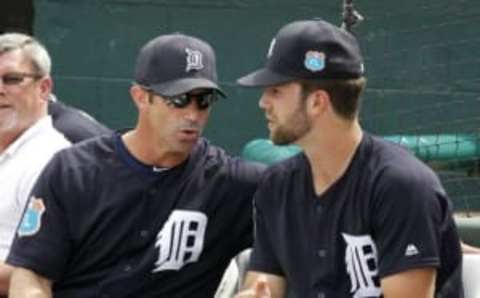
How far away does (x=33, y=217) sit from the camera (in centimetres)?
436

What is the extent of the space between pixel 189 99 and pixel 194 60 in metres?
0.15

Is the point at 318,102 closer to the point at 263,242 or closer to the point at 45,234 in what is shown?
the point at 263,242

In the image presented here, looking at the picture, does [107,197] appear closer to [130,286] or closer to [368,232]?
[130,286]

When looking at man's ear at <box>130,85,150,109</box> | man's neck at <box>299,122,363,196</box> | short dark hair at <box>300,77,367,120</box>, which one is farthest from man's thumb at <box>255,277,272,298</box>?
man's ear at <box>130,85,150,109</box>

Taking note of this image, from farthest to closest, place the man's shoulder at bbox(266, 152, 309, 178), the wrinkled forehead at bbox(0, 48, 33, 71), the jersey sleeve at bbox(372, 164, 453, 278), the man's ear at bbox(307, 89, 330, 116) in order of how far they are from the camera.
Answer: the wrinkled forehead at bbox(0, 48, 33, 71) < the man's shoulder at bbox(266, 152, 309, 178) < the man's ear at bbox(307, 89, 330, 116) < the jersey sleeve at bbox(372, 164, 453, 278)

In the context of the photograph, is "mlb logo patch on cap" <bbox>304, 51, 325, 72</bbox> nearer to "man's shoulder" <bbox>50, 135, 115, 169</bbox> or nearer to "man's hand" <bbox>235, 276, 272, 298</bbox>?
"man's hand" <bbox>235, 276, 272, 298</bbox>

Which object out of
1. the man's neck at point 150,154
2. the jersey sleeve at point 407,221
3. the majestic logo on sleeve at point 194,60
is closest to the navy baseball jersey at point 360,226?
the jersey sleeve at point 407,221

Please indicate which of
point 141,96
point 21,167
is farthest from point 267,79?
point 21,167

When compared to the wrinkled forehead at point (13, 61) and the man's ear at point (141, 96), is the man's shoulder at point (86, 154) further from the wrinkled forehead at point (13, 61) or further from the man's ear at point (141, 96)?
the wrinkled forehead at point (13, 61)

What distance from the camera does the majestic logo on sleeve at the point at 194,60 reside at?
4.34m

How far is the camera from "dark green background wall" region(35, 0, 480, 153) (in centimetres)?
934

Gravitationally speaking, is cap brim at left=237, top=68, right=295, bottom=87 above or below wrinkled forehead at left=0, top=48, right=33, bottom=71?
above

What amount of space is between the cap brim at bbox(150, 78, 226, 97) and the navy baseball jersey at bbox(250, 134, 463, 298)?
1.16ft

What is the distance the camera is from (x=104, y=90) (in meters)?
9.41
